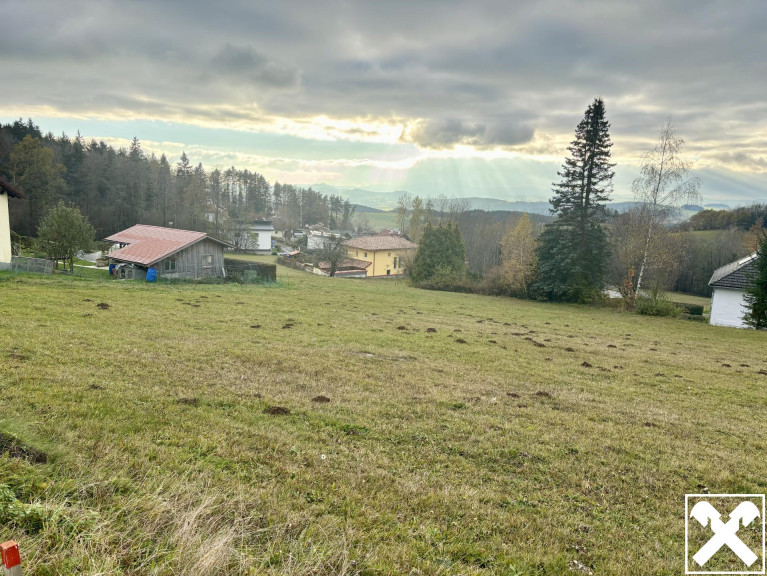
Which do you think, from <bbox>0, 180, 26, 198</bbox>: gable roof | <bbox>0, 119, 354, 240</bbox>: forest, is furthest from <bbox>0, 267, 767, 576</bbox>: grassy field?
<bbox>0, 119, 354, 240</bbox>: forest

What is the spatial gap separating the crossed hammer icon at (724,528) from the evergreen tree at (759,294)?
1142 inches

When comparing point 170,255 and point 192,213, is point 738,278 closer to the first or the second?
point 170,255

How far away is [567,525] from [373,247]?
71.7 m

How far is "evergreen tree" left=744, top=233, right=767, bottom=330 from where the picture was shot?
26766 millimetres

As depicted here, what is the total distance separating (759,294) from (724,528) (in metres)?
30.2

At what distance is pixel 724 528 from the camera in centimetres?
514

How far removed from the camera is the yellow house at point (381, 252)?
75875 millimetres

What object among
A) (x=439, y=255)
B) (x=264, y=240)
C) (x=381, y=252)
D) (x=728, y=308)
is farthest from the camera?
(x=264, y=240)

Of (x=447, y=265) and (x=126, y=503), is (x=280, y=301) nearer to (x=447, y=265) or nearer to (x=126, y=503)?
(x=126, y=503)

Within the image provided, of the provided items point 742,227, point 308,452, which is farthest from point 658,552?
point 742,227

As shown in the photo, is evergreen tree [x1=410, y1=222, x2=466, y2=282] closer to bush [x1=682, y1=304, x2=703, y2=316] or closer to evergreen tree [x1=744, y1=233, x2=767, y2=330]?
bush [x1=682, y1=304, x2=703, y2=316]

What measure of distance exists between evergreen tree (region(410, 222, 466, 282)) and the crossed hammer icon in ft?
152

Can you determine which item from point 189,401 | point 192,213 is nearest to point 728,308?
point 189,401

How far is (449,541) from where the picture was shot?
4.28 meters
